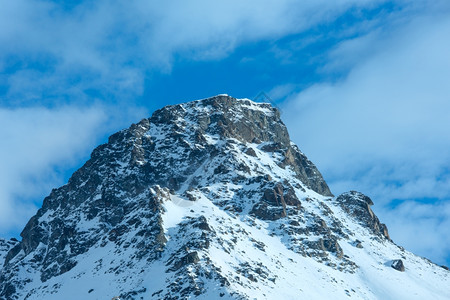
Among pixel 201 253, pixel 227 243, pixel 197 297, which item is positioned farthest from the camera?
pixel 227 243

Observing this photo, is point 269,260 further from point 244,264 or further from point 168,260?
point 168,260

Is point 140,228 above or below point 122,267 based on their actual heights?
above

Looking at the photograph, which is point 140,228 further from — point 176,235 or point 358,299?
point 358,299

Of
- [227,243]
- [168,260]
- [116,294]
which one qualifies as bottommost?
[116,294]

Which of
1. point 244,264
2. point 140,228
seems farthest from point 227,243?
point 140,228

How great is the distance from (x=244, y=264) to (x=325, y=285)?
26.5 metres

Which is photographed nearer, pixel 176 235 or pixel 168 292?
pixel 168 292

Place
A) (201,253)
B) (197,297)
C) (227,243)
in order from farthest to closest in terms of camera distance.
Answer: (227,243) → (201,253) → (197,297)

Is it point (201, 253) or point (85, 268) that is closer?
point (201, 253)

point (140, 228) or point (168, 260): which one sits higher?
point (140, 228)

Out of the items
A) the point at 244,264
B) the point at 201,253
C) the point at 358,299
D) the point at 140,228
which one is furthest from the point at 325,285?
the point at 140,228

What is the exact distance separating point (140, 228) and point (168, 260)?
73.7ft

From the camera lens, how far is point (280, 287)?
180875mm

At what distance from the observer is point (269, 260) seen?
194500mm
